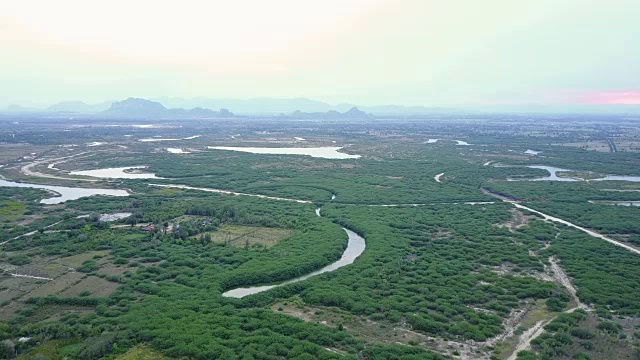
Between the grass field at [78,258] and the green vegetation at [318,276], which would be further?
the grass field at [78,258]

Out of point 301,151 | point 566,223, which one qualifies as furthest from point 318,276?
A: point 301,151

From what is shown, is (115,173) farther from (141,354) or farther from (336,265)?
(141,354)

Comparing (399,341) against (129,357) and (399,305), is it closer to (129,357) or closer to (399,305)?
(399,305)

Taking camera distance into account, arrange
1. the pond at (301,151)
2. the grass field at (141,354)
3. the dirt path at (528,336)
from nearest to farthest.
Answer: the grass field at (141,354) → the dirt path at (528,336) → the pond at (301,151)

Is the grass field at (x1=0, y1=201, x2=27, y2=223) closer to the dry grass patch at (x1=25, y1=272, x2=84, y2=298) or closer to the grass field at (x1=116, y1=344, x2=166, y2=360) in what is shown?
the dry grass patch at (x1=25, y1=272, x2=84, y2=298)

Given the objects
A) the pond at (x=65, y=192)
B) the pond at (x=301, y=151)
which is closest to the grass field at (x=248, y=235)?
the pond at (x=65, y=192)

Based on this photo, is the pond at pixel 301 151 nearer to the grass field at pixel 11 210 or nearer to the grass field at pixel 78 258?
the grass field at pixel 11 210

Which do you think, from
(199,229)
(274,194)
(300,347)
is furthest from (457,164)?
(300,347)
